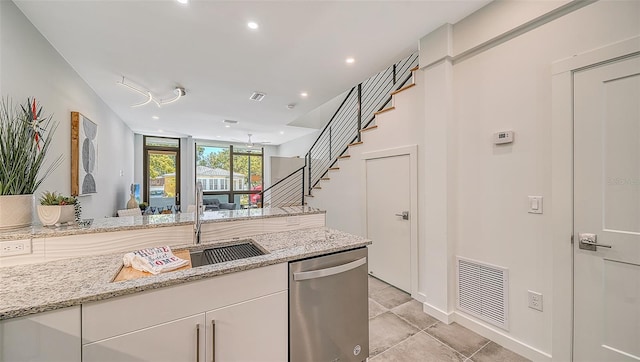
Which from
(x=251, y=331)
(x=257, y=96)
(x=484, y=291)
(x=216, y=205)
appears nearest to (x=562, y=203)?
(x=484, y=291)

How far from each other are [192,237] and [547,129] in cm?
268

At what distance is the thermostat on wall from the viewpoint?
1.94 meters

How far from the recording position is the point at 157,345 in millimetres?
1055

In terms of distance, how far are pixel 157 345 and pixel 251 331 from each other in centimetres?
41

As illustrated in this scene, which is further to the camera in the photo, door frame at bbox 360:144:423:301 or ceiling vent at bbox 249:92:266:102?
ceiling vent at bbox 249:92:266:102

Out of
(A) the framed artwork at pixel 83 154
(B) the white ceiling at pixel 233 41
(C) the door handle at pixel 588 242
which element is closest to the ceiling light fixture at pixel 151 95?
(B) the white ceiling at pixel 233 41

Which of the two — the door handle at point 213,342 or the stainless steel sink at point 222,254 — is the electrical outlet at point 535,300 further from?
the door handle at point 213,342

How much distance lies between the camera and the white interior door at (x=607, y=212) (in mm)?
1435

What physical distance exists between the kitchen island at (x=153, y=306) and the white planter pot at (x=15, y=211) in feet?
1.09

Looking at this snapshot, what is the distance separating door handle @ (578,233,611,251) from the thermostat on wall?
2.62ft

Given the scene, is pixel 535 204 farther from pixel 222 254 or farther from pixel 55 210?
pixel 55 210

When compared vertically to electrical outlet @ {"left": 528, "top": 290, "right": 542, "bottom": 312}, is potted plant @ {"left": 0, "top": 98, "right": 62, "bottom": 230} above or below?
above

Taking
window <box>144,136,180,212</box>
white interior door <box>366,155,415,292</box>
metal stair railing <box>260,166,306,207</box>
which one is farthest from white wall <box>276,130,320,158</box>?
white interior door <box>366,155,415,292</box>

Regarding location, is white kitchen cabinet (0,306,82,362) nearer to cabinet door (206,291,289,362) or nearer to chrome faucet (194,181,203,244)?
cabinet door (206,291,289,362)
